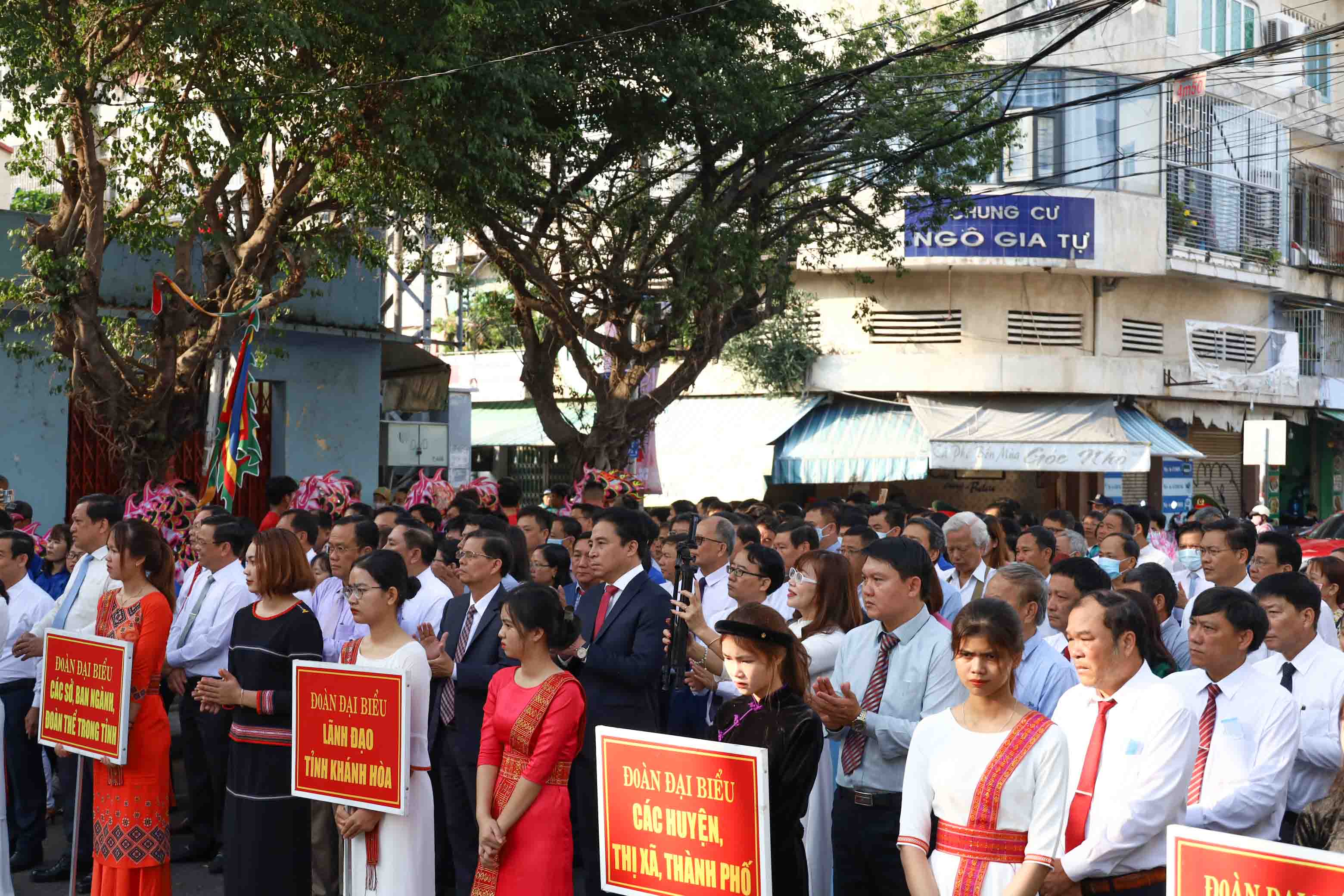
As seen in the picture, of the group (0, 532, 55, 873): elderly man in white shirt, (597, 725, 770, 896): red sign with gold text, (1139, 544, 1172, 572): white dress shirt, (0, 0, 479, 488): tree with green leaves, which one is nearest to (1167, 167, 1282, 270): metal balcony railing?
(1139, 544, 1172, 572): white dress shirt

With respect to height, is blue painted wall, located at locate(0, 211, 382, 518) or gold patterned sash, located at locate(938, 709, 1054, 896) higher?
blue painted wall, located at locate(0, 211, 382, 518)

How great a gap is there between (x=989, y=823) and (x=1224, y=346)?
2491 centimetres

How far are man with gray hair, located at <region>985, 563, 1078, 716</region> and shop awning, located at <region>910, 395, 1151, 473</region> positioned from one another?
1722 cm

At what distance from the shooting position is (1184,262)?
2470 cm

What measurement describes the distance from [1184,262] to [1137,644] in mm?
21987

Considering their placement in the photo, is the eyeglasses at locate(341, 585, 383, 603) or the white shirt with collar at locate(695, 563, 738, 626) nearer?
the eyeglasses at locate(341, 585, 383, 603)

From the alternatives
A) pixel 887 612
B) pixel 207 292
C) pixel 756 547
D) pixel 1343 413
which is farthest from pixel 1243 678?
pixel 1343 413

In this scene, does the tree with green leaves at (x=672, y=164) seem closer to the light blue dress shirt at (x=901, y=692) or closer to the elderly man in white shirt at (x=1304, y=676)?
the elderly man in white shirt at (x=1304, y=676)

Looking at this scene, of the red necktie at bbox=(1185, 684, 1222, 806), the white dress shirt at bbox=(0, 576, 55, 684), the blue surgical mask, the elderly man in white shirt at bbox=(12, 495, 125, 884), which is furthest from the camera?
the blue surgical mask

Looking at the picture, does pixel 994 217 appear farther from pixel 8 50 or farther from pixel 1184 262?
pixel 8 50

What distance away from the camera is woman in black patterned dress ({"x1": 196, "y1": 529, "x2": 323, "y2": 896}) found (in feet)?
20.1

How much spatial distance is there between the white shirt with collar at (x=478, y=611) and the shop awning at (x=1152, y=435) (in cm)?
1917

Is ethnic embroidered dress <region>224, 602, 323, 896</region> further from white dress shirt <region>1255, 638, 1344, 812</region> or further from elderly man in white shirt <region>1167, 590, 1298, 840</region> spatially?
white dress shirt <region>1255, 638, 1344, 812</region>

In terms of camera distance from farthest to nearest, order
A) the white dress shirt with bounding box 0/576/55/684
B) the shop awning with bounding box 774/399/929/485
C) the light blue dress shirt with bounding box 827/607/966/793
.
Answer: the shop awning with bounding box 774/399/929/485 < the white dress shirt with bounding box 0/576/55/684 < the light blue dress shirt with bounding box 827/607/966/793
